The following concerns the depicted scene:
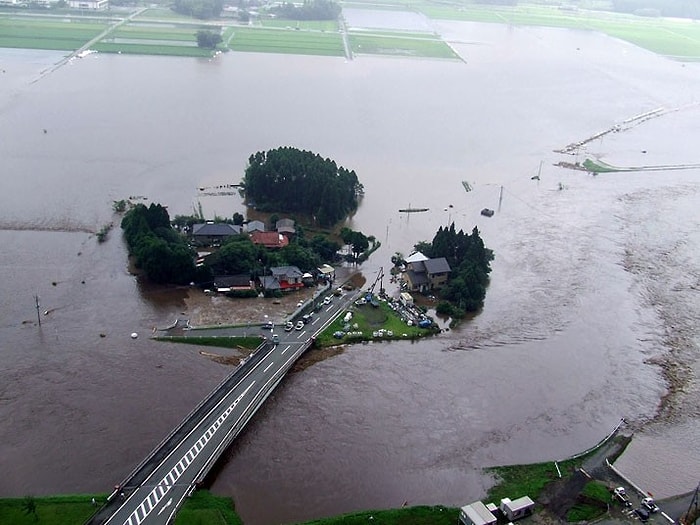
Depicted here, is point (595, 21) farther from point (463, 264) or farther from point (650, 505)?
point (650, 505)

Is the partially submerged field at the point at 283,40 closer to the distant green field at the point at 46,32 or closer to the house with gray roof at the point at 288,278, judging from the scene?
the distant green field at the point at 46,32

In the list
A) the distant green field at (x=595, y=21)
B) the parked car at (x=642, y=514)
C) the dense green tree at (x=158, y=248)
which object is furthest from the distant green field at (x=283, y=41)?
the parked car at (x=642, y=514)

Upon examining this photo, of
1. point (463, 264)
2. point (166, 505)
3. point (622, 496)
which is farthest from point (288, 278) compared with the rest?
point (622, 496)

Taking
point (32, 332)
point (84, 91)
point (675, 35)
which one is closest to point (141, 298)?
point (32, 332)

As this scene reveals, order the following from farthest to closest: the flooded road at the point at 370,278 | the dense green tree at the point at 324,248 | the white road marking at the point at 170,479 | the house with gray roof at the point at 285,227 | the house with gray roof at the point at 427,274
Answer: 1. the house with gray roof at the point at 285,227
2. the dense green tree at the point at 324,248
3. the house with gray roof at the point at 427,274
4. the flooded road at the point at 370,278
5. the white road marking at the point at 170,479

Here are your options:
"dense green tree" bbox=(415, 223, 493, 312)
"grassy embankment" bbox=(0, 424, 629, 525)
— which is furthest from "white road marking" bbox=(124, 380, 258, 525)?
"dense green tree" bbox=(415, 223, 493, 312)

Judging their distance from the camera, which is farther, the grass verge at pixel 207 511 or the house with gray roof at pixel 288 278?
the house with gray roof at pixel 288 278
